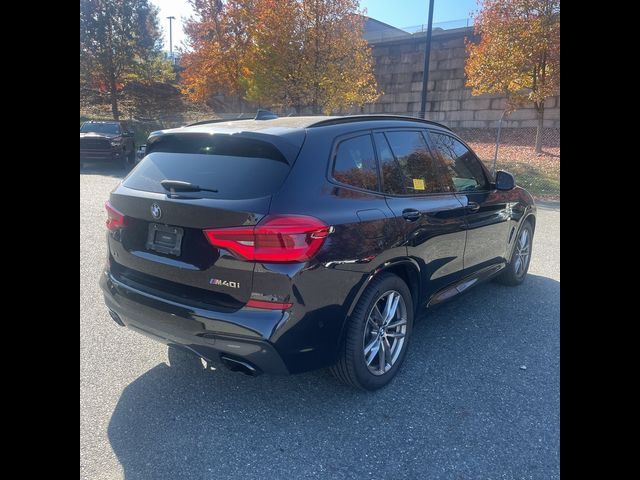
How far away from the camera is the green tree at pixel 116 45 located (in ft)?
81.5

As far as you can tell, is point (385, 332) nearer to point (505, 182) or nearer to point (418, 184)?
point (418, 184)

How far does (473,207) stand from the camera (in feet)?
13.0

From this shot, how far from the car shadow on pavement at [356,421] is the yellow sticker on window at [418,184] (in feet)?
4.21

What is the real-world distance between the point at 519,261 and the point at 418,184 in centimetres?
228

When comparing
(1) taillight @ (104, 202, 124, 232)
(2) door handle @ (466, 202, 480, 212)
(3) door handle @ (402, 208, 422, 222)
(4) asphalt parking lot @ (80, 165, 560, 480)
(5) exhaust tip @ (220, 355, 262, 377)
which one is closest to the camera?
(4) asphalt parking lot @ (80, 165, 560, 480)

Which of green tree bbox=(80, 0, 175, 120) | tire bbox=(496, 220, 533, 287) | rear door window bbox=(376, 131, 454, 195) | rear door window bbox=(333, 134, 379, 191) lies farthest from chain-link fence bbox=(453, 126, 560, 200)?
green tree bbox=(80, 0, 175, 120)

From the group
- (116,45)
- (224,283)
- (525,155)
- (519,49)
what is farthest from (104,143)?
(224,283)

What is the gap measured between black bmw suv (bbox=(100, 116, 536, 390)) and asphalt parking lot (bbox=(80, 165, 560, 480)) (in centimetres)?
31

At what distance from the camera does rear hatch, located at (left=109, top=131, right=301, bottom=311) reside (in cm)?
249

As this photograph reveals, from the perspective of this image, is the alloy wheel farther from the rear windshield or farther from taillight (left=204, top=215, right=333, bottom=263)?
the rear windshield

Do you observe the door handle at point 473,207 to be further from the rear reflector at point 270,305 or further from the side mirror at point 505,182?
the rear reflector at point 270,305

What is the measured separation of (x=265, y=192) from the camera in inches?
99.1

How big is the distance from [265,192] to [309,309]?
2.24 feet
